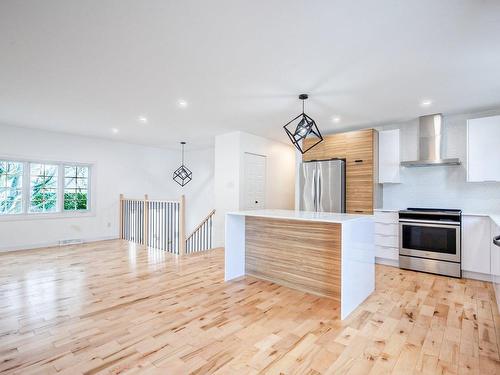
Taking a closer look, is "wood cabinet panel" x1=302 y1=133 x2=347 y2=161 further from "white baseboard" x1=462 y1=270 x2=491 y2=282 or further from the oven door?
"white baseboard" x1=462 y1=270 x2=491 y2=282

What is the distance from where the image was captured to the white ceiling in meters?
1.88

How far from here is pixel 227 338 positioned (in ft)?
6.94

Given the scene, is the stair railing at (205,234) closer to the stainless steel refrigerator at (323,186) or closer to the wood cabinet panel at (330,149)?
the stainless steel refrigerator at (323,186)

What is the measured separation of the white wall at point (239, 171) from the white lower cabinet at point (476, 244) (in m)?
3.73

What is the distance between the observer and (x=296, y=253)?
10.6 ft

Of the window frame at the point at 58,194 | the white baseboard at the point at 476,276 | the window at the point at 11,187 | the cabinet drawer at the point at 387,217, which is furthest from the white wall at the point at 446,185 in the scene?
the window at the point at 11,187

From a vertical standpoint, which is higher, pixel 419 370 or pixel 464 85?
pixel 464 85

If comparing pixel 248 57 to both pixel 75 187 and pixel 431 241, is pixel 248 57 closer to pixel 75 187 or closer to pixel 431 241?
pixel 431 241

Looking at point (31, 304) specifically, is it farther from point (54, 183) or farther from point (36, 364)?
point (54, 183)

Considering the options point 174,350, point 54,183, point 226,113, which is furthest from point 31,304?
point 54,183

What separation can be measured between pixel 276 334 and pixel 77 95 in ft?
12.7

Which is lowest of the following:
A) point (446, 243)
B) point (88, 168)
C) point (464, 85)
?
point (446, 243)

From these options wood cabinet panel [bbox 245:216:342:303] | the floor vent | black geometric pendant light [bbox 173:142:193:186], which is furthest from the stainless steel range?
the floor vent

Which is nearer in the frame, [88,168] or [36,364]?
[36,364]
